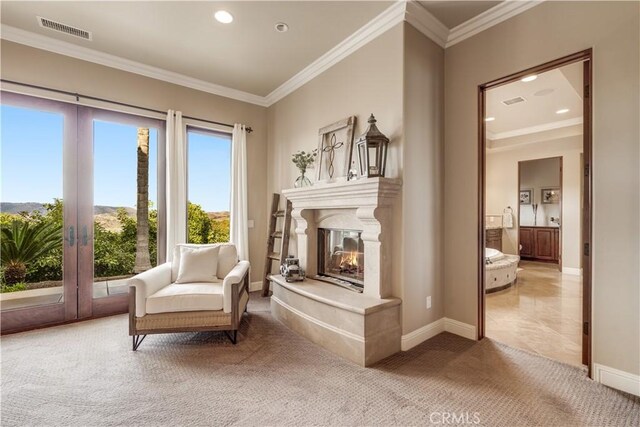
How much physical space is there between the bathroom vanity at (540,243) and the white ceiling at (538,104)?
2791 millimetres

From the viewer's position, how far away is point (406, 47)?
2.61 metres

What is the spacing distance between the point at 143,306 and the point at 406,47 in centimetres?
321

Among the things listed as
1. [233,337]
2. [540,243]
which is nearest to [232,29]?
[233,337]

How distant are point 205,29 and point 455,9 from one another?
2.33 metres

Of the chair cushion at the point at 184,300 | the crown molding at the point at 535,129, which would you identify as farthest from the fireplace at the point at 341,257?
the crown molding at the point at 535,129

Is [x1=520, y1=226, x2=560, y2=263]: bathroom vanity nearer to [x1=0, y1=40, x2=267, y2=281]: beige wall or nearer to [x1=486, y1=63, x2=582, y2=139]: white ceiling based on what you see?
[x1=486, y1=63, x2=582, y2=139]: white ceiling

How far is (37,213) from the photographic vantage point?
3.14 meters

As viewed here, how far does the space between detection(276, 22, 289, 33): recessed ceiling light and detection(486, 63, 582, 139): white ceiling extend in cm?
260

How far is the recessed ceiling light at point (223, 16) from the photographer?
105 inches

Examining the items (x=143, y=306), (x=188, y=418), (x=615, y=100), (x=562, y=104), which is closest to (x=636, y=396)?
(x=615, y=100)

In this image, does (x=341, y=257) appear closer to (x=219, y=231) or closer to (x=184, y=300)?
(x=184, y=300)

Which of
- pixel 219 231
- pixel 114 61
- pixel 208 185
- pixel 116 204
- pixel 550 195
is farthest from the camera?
pixel 550 195

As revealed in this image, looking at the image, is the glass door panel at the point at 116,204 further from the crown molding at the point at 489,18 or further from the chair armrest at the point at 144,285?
the crown molding at the point at 489,18

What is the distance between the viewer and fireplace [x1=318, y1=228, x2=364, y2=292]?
311cm
